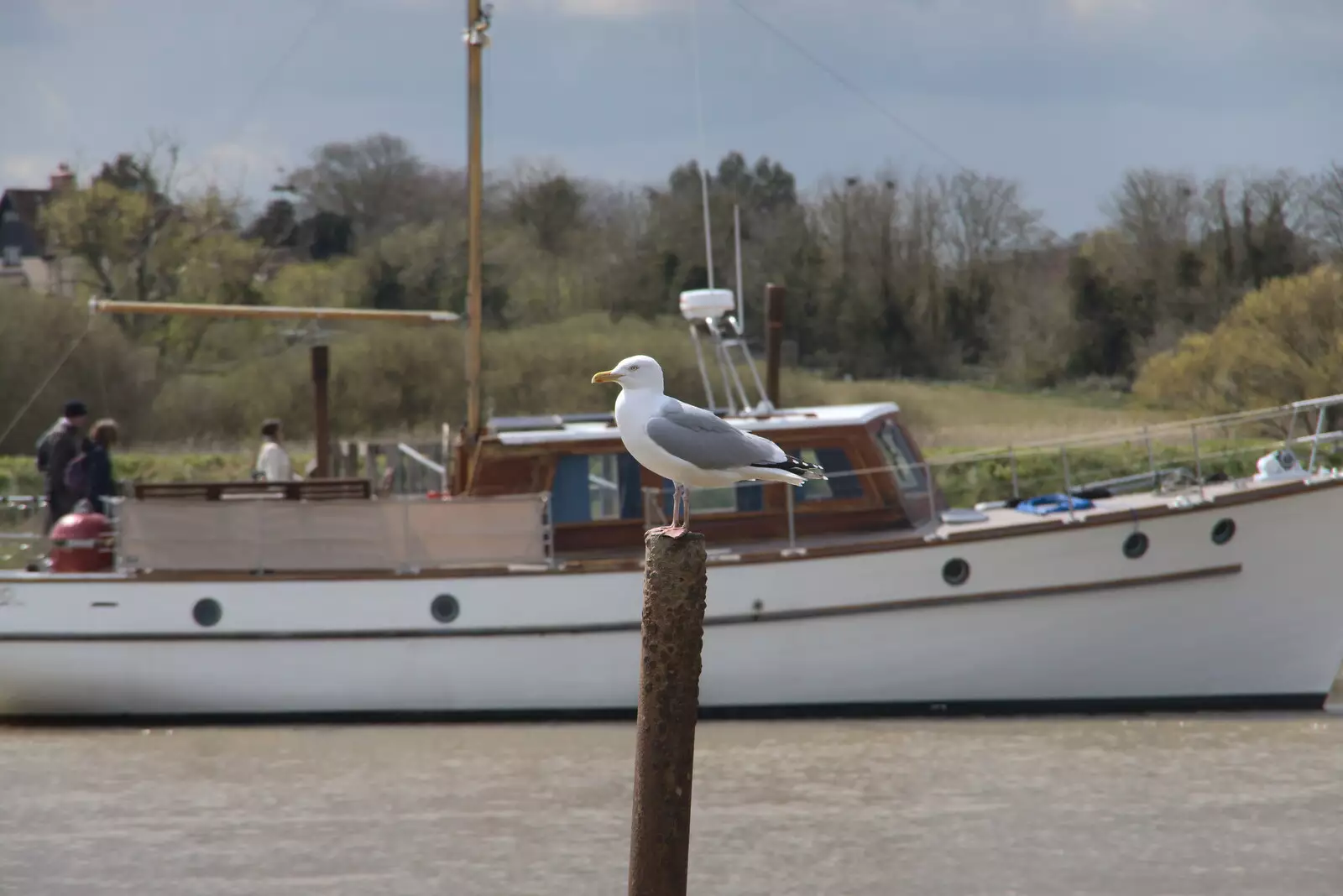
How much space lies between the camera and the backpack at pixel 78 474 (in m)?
15.5

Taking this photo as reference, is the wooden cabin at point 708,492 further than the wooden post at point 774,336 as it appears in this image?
No

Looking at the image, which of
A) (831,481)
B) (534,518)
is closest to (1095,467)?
(831,481)

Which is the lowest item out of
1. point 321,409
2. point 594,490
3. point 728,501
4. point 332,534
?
point 332,534

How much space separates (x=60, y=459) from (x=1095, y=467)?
42.7ft

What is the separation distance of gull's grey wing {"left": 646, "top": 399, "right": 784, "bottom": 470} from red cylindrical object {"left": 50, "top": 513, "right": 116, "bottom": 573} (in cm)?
832

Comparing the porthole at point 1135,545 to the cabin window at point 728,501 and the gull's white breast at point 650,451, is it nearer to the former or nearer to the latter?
the cabin window at point 728,501

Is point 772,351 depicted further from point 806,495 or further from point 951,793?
point 951,793

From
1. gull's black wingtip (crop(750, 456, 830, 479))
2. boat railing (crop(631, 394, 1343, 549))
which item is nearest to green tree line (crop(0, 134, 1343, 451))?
boat railing (crop(631, 394, 1343, 549))

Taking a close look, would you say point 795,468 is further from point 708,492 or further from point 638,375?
point 708,492

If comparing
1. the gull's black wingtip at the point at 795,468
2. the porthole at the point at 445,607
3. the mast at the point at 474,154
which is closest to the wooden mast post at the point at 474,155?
the mast at the point at 474,154

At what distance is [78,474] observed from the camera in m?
15.6

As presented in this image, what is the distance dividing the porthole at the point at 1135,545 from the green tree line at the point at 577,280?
634 inches

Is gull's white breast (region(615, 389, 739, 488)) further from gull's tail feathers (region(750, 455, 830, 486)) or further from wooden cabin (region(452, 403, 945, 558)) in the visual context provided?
wooden cabin (region(452, 403, 945, 558))

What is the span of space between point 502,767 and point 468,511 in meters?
2.06
